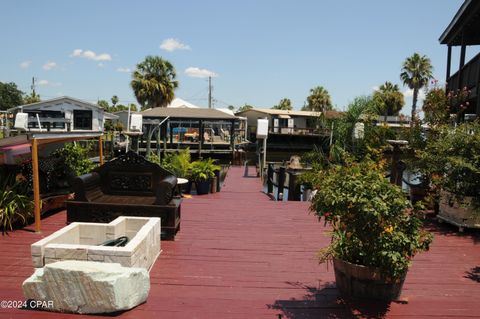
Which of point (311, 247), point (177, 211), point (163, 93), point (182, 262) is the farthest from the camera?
point (163, 93)

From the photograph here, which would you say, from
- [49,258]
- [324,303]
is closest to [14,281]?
[49,258]

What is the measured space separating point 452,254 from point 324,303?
8.65ft

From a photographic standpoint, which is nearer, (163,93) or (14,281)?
(14,281)

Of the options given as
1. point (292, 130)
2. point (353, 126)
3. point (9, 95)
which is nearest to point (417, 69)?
point (292, 130)

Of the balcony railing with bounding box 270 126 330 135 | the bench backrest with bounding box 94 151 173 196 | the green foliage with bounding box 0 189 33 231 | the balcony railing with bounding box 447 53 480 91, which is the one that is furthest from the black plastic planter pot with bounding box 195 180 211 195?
the balcony railing with bounding box 270 126 330 135

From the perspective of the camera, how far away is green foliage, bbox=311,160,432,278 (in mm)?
2932

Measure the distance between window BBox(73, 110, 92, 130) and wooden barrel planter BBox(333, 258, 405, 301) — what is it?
24.9m

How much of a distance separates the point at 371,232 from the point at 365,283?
0.47 meters

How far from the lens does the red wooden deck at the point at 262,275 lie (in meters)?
3.16

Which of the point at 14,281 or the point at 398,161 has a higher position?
the point at 398,161

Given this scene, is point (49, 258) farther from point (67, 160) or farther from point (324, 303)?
point (67, 160)

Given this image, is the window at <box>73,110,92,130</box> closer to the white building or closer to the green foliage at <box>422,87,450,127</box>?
the white building

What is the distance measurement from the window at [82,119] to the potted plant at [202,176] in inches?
715

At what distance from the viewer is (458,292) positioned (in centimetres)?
369
